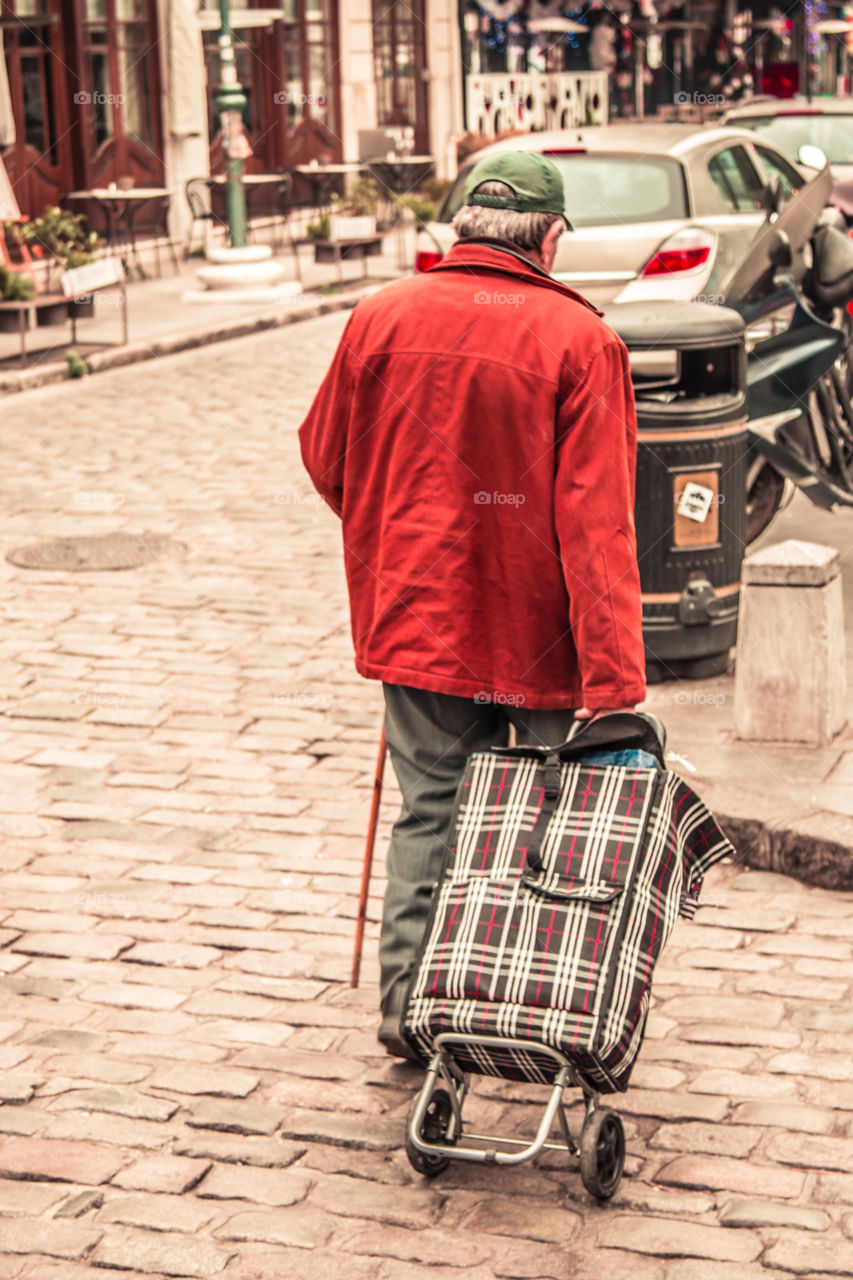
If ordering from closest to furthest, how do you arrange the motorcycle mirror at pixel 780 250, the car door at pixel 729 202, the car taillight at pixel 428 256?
the motorcycle mirror at pixel 780 250, the car door at pixel 729 202, the car taillight at pixel 428 256

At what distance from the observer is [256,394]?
13.8m

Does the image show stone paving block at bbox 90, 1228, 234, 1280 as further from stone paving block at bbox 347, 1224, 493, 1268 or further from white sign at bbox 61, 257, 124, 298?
white sign at bbox 61, 257, 124, 298

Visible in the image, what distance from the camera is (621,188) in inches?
459

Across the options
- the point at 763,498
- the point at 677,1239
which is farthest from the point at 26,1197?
the point at 763,498

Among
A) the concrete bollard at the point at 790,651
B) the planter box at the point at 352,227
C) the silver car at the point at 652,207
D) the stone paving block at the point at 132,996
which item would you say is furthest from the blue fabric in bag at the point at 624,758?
the planter box at the point at 352,227

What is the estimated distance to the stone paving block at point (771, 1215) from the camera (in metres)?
3.41

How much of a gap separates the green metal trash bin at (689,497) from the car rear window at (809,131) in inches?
380

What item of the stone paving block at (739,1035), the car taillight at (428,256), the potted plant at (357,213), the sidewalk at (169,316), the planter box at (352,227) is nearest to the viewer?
the stone paving block at (739,1035)

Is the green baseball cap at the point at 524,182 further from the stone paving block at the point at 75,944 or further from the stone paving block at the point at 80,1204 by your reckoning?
the stone paving block at the point at 75,944

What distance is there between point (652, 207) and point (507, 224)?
8203 millimetres

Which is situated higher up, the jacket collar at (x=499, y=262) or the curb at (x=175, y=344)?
the jacket collar at (x=499, y=262)

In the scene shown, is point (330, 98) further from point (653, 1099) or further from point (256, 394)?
point (653, 1099)

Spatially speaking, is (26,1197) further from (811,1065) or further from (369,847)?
(811,1065)

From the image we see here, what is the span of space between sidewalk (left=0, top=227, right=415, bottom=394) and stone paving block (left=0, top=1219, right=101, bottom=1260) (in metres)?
11.3
